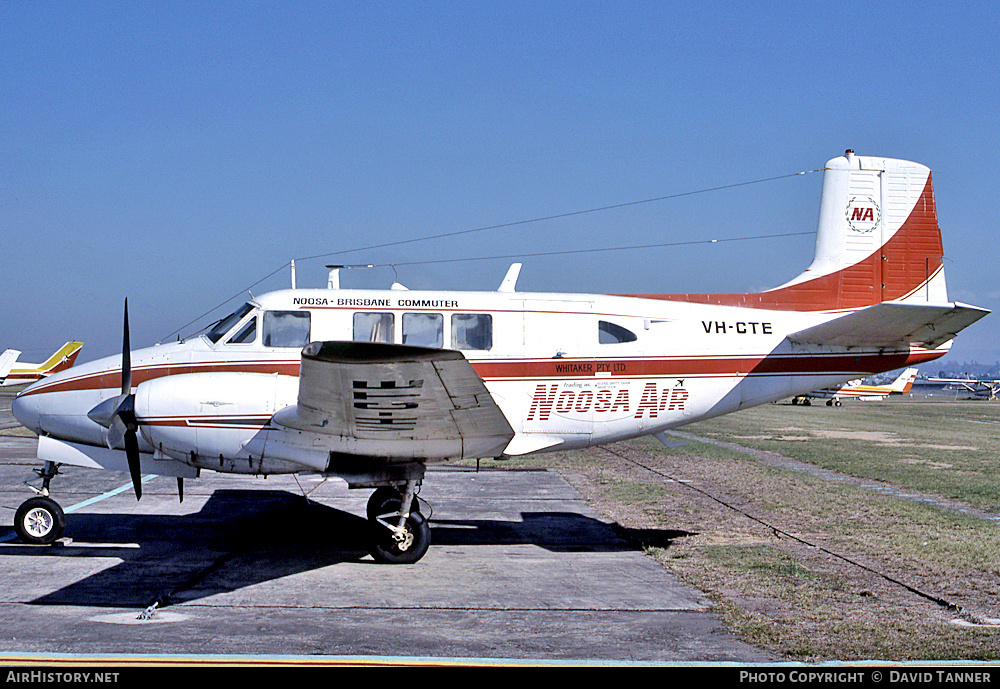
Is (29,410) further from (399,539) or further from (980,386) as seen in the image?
(980,386)

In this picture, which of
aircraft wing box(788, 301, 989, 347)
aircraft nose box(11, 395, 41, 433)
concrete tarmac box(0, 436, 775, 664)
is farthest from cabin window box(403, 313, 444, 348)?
aircraft wing box(788, 301, 989, 347)

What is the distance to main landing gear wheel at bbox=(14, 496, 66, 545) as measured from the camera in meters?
11.2

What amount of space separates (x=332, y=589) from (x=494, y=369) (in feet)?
11.8

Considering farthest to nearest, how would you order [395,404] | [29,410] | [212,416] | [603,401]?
[603,401] < [29,410] < [212,416] < [395,404]

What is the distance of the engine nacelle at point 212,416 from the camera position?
1012 centimetres

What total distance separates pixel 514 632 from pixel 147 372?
6315 millimetres

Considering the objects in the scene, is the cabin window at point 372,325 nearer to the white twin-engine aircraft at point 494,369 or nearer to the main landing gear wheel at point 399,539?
the white twin-engine aircraft at point 494,369

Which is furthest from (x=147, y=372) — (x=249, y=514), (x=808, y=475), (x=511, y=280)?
(x=808, y=475)

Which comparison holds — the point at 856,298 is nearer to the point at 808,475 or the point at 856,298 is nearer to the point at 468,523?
the point at 468,523

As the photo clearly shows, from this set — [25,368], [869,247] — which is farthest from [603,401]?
[25,368]

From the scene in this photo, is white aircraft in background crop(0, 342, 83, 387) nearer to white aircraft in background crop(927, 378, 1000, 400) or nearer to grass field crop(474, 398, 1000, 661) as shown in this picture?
grass field crop(474, 398, 1000, 661)

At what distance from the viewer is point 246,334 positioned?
36.9ft

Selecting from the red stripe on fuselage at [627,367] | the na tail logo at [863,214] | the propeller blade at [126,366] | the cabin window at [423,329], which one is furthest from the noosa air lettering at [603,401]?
the propeller blade at [126,366]

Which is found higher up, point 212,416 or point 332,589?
point 212,416
